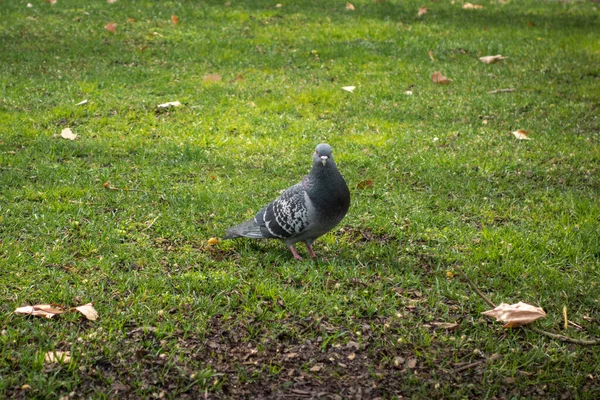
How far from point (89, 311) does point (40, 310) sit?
0.28 m

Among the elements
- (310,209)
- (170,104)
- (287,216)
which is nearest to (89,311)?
(287,216)

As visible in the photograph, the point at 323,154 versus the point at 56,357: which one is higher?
the point at 323,154

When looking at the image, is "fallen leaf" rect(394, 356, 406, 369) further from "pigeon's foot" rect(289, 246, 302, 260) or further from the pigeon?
"pigeon's foot" rect(289, 246, 302, 260)

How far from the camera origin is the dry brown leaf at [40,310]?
3678 millimetres

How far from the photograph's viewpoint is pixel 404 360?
3.50 meters

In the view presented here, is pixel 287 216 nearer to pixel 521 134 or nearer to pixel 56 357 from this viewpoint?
pixel 56 357

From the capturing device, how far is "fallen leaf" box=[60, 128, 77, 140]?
20.6 feet

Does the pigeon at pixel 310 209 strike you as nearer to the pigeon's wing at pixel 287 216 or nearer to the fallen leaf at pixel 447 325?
the pigeon's wing at pixel 287 216

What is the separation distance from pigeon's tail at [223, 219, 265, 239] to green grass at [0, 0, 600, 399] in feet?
0.58

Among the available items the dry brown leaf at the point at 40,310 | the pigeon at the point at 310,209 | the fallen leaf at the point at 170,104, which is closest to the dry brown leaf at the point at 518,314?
the pigeon at the point at 310,209

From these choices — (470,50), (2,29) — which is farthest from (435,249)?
(2,29)

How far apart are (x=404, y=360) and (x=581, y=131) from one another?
423cm

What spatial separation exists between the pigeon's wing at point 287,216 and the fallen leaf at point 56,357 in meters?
1.49

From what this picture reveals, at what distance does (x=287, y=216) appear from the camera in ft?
13.9
